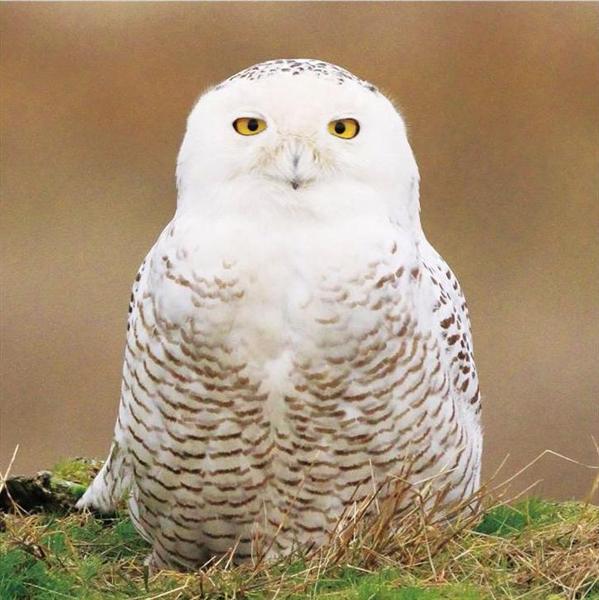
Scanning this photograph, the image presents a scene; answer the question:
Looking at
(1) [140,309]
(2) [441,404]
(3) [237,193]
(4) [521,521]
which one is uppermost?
(3) [237,193]

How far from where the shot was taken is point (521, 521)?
371 centimetres

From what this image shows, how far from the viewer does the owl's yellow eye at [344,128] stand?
10.4ft

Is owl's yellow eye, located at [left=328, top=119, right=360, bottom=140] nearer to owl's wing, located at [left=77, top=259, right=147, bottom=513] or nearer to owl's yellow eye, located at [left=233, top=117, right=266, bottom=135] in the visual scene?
owl's yellow eye, located at [left=233, top=117, right=266, bottom=135]

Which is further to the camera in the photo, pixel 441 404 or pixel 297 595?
pixel 441 404

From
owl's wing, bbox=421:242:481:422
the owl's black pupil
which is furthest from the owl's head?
owl's wing, bbox=421:242:481:422

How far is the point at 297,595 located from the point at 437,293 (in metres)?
0.80

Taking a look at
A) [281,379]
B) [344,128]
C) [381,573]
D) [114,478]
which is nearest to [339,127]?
[344,128]

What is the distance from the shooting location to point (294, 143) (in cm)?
310

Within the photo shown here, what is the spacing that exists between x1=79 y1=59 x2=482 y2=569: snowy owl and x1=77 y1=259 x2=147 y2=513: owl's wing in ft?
0.42

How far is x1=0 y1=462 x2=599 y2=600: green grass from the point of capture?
2994 mm

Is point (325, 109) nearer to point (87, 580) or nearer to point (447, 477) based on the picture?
point (447, 477)

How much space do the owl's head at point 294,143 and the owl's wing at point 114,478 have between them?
0.36 metres

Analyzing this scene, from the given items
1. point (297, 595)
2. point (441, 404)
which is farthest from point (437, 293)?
point (297, 595)

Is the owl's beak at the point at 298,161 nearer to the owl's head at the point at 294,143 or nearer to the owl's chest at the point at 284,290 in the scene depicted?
the owl's head at the point at 294,143
